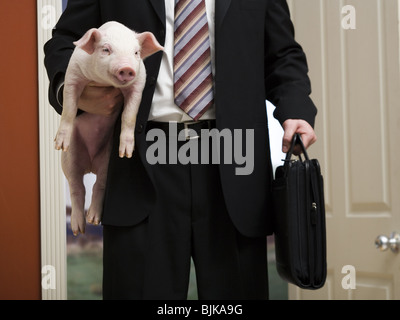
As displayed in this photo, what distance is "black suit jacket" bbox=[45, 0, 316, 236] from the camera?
55.7 inches

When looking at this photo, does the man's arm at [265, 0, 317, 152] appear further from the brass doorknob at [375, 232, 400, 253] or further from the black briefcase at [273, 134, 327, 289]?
the brass doorknob at [375, 232, 400, 253]

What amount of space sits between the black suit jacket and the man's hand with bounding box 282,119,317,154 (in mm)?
22

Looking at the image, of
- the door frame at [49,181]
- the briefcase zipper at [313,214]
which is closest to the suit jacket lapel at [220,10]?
the briefcase zipper at [313,214]

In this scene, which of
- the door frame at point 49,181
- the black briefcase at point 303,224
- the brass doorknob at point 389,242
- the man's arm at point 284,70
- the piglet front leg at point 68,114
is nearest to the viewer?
the piglet front leg at point 68,114

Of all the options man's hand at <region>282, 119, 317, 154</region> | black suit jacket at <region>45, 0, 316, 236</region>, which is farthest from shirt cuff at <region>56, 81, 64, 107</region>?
man's hand at <region>282, 119, 317, 154</region>

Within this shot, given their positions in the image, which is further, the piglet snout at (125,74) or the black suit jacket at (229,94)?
the black suit jacket at (229,94)

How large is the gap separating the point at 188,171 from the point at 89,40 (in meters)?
0.41

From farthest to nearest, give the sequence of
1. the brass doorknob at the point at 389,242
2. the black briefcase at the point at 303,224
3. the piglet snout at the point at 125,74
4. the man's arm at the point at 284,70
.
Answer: the brass doorknob at the point at 389,242 → the man's arm at the point at 284,70 → the black briefcase at the point at 303,224 → the piglet snout at the point at 125,74

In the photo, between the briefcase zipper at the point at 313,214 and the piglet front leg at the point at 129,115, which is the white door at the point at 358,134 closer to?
the briefcase zipper at the point at 313,214

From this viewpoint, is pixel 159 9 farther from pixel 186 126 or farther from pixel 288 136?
pixel 288 136

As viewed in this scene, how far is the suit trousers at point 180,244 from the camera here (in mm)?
1434

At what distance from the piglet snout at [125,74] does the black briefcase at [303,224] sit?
1.45ft

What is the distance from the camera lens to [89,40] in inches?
47.3

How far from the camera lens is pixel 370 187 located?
2.41 metres
